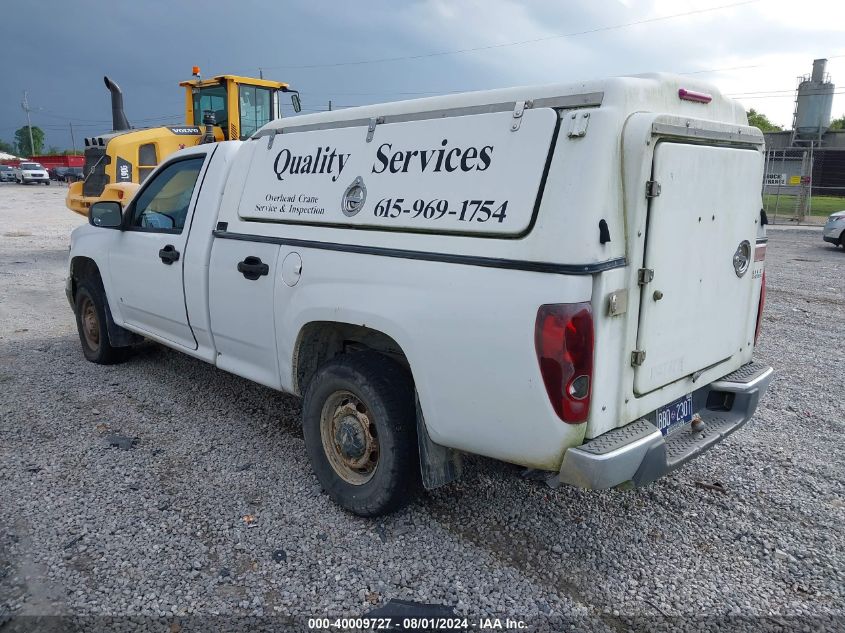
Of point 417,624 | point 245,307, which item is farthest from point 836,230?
point 417,624

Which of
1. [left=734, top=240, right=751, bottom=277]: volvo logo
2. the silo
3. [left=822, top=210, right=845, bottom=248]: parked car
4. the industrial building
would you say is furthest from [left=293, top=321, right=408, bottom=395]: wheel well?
the silo

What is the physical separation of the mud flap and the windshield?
11754 millimetres

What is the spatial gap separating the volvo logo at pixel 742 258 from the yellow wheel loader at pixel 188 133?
11496 millimetres

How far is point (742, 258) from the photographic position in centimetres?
359

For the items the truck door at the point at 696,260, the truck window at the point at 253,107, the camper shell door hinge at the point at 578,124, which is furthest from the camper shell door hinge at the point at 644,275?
the truck window at the point at 253,107

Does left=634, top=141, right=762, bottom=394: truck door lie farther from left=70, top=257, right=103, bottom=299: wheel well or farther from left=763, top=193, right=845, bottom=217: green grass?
left=763, top=193, right=845, bottom=217: green grass

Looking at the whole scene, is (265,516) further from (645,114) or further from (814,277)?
(814,277)

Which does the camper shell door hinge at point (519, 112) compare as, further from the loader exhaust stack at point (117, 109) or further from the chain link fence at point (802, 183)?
the chain link fence at point (802, 183)

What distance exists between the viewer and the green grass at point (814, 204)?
26.4 metres

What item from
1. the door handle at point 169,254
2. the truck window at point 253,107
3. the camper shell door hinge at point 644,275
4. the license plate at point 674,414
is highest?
the truck window at point 253,107

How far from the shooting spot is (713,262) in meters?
3.33

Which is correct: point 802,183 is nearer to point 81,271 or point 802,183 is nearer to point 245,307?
point 81,271

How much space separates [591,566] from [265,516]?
1.71 m

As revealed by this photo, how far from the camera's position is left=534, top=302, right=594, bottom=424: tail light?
2.60m
